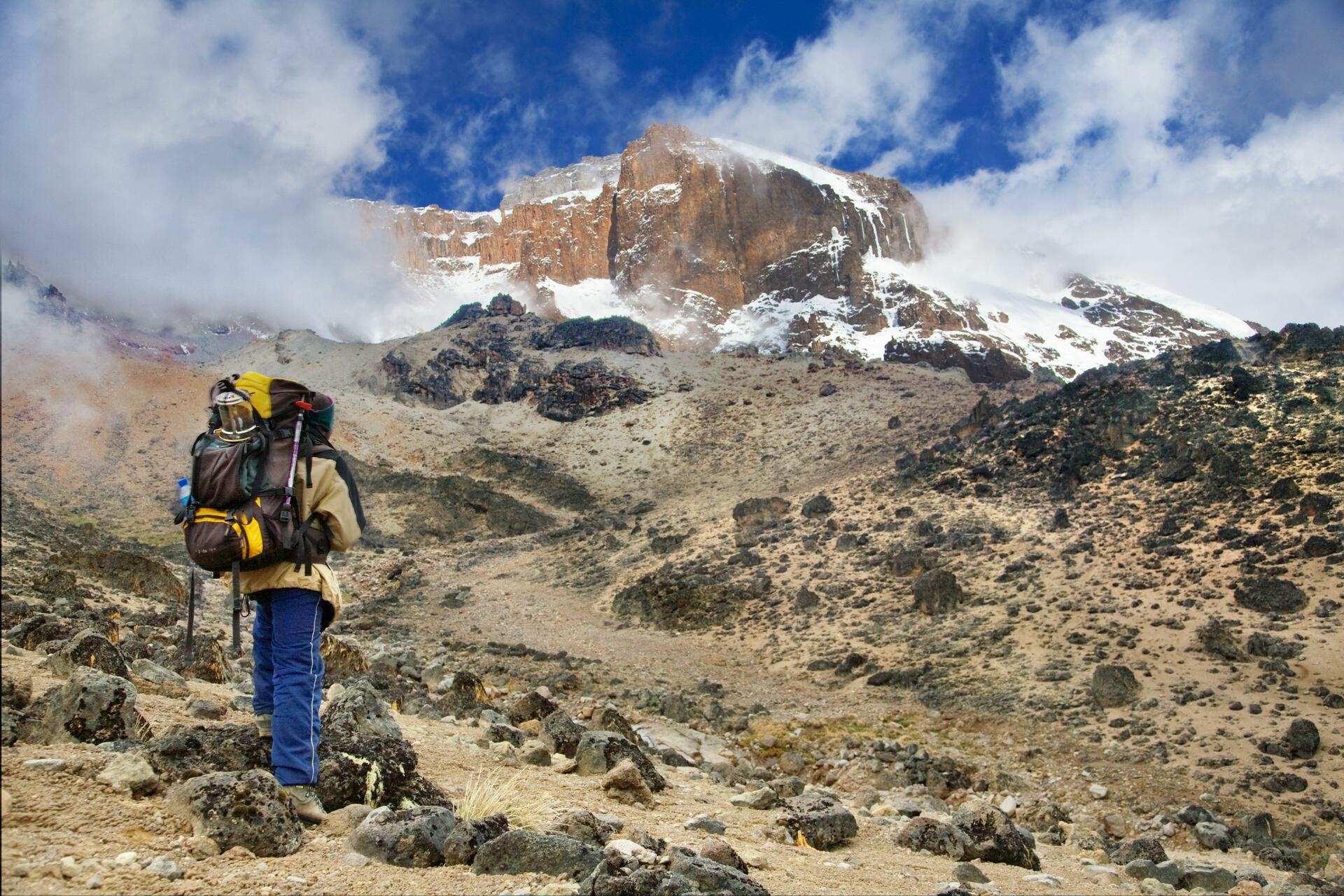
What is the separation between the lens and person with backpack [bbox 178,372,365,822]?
134 inches

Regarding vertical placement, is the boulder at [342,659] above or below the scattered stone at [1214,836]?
above

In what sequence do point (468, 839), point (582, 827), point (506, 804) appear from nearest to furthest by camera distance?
point (468, 839) < point (582, 827) < point (506, 804)

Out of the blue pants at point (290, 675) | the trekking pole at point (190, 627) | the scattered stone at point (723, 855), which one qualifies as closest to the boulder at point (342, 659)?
the trekking pole at point (190, 627)

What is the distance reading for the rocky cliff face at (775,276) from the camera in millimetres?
99500

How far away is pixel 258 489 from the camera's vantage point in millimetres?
3461

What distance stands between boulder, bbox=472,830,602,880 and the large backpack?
1385 mm

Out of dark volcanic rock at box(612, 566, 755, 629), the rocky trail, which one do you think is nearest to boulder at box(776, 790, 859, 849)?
the rocky trail

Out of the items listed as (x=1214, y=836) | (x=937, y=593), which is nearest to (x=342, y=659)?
(x=1214, y=836)

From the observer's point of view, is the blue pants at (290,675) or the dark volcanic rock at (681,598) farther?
the dark volcanic rock at (681,598)

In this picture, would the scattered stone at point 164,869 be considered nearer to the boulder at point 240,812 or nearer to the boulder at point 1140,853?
the boulder at point 240,812

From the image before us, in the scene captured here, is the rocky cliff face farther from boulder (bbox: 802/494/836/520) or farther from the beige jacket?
the beige jacket

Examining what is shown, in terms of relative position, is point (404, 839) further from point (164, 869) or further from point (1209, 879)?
point (1209, 879)

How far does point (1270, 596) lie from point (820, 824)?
1163cm

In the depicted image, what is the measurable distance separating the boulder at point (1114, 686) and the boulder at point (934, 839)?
311 inches
